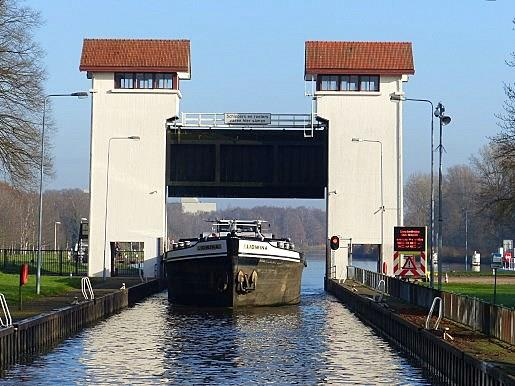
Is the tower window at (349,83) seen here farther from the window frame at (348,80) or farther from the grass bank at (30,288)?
the grass bank at (30,288)

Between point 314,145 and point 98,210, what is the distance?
589 inches

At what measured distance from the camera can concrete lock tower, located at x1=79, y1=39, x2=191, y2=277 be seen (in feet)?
257

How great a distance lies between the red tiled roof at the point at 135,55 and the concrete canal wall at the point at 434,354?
112 ft

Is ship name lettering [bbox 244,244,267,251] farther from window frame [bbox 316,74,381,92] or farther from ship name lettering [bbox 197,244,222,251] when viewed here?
window frame [bbox 316,74,381,92]

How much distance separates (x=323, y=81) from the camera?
79312 millimetres

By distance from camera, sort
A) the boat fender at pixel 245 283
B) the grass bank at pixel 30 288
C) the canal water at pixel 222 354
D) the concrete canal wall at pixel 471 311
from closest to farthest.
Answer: the canal water at pixel 222 354 → the concrete canal wall at pixel 471 311 → the grass bank at pixel 30 288 → the boat fender at pixel 245 283

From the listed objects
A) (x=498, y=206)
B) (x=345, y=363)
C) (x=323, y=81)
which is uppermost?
(x=323, y=81)

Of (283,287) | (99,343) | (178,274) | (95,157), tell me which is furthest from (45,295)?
(95,157)

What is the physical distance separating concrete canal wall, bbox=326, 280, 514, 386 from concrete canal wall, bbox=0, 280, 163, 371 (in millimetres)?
10493

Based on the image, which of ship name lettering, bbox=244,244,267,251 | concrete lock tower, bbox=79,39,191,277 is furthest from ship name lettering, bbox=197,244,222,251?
concrete lock tower, bbox=79,39,191,277

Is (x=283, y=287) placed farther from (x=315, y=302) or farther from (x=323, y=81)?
(x=323, y=81)

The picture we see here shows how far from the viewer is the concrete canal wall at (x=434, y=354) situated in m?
23.1

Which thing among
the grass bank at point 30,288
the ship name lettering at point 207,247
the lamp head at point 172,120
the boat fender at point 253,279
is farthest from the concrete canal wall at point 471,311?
the lamp head at point 172,120

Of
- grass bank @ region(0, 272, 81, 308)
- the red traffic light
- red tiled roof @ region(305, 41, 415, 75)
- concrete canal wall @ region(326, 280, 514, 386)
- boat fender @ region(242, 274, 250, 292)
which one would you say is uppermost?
red tiled roof @ region(305, 41, 415, 75)
